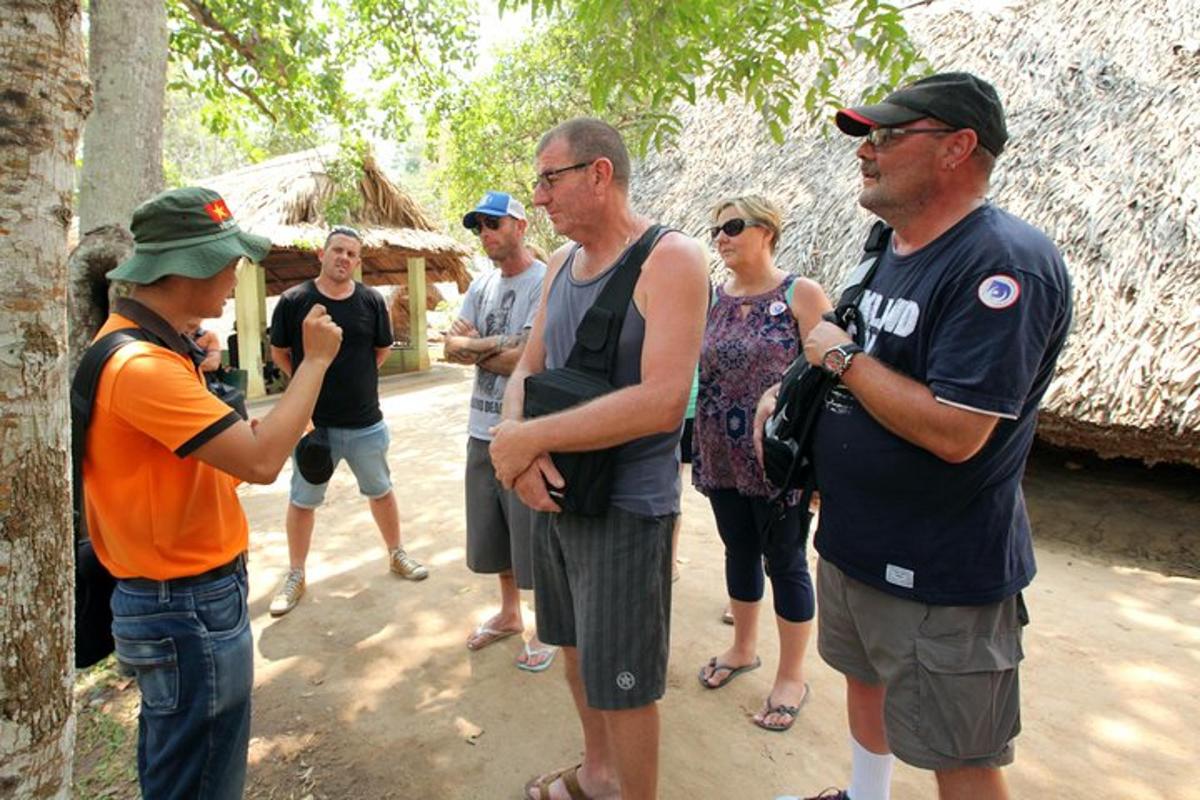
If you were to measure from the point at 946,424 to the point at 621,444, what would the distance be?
0.72 m

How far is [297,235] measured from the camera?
29.1ft

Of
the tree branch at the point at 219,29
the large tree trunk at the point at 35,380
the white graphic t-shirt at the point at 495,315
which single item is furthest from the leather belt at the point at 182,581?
the tree branch at the point at 219,29

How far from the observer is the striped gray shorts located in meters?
1.69

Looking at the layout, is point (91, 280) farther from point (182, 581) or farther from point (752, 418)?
point (752, 418)

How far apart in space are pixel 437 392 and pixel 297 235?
293cm

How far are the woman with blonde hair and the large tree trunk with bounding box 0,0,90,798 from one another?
1953 mm

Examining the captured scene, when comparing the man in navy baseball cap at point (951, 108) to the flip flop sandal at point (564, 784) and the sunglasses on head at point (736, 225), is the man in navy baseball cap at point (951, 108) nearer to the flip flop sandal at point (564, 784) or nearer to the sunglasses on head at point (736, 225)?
the sunglasses on head at point (736, 225)

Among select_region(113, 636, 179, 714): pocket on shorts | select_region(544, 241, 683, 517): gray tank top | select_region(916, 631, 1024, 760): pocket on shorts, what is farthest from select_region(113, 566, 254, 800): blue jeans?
select_region(916, 631, 1024, 760): pocket on shorts

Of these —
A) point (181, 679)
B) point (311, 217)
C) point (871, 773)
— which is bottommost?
point (871, 773)

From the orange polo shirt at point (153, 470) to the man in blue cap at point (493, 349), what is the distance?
1346 millimetres

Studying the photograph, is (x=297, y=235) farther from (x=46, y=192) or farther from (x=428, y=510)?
(x=46, y=192)

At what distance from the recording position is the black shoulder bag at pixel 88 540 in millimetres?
1442

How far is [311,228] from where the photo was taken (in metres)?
9.29

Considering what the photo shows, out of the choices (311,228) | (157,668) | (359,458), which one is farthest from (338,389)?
(311,228)
